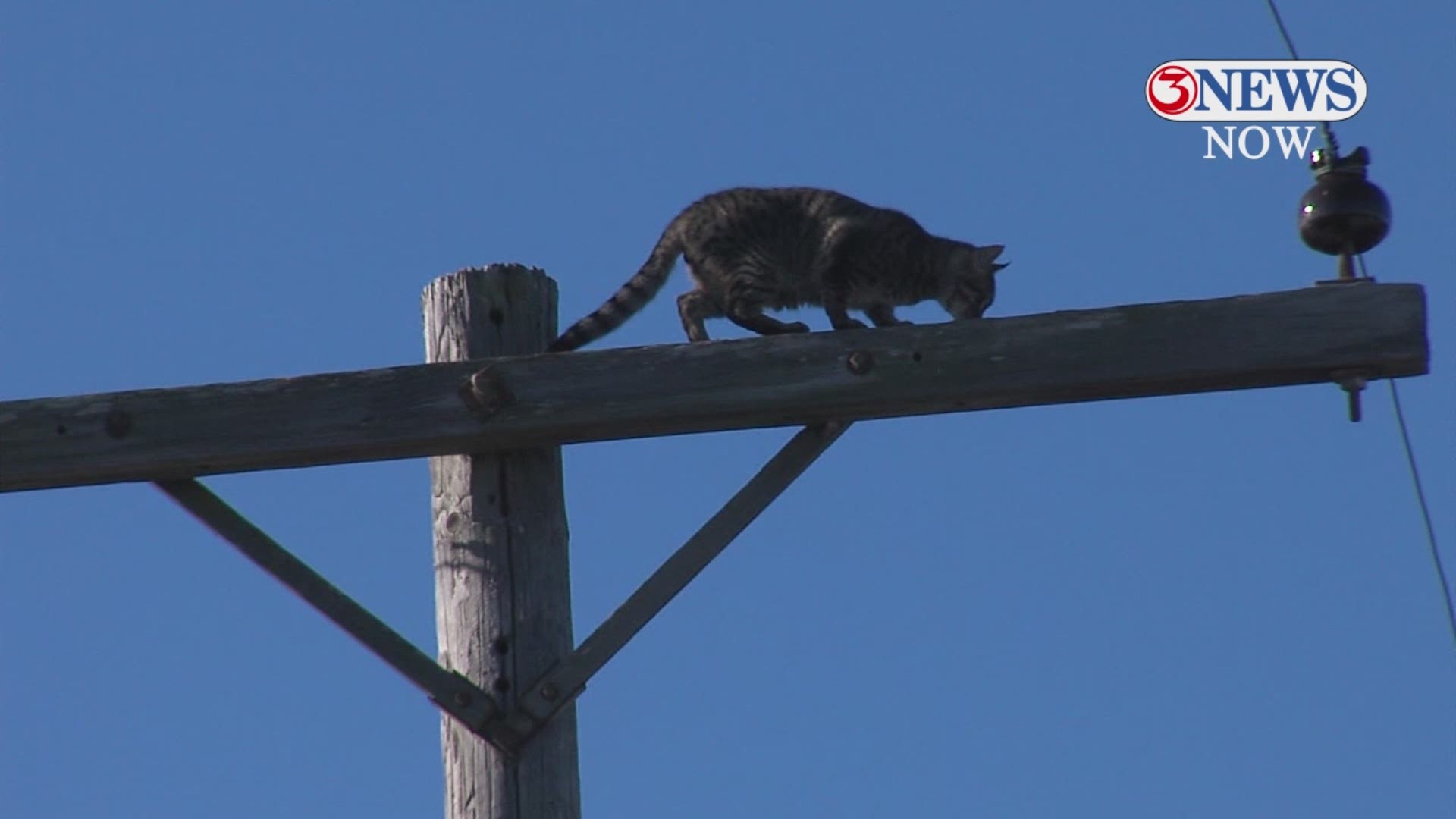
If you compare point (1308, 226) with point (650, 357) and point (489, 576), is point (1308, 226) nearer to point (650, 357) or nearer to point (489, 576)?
point (650, 357)

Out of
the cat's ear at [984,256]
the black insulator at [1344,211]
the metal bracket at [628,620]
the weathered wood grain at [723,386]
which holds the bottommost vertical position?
the metal bracket at [628,620]

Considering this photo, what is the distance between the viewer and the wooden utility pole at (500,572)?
465cm

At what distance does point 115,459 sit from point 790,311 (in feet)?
8.57

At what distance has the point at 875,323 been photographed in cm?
724

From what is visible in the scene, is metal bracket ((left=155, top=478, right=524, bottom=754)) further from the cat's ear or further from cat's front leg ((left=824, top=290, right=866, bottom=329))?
the cat's ear

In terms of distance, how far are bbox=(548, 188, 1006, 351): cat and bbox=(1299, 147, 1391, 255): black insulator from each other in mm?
1825

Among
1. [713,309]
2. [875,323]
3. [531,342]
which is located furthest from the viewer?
[875,323]

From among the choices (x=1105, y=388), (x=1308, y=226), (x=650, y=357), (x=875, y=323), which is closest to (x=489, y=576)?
(x=650, y=357)

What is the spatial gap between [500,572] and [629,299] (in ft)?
5.52

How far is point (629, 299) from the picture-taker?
6.30 meters

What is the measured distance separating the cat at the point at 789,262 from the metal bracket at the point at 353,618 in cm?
168

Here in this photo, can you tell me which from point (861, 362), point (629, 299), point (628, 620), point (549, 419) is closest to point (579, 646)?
point (628, 620)

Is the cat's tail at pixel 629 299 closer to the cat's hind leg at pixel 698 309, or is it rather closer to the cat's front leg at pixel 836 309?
the cat's hind leg at pixel 698 309

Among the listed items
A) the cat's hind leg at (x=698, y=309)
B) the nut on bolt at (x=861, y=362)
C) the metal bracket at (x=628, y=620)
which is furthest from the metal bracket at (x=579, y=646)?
the cat's hind leg at (x=698, y=309)
